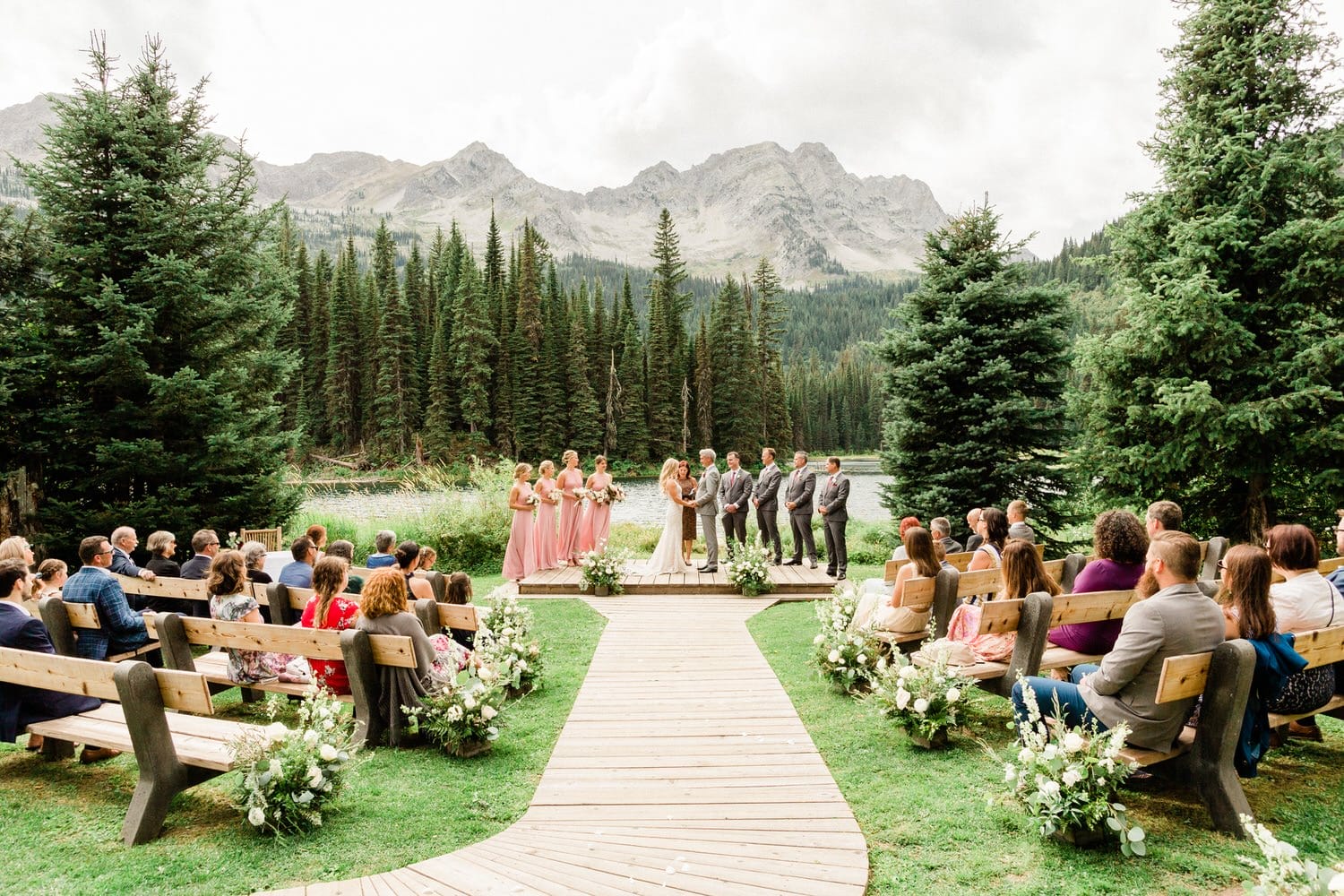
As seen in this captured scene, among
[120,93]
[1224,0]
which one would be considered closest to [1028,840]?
[1224,0]

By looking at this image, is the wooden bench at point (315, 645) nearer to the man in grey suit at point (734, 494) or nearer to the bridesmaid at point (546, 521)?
the bridesmaid at point (546, 521)

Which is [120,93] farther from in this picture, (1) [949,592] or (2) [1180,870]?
(2) [1180,870]

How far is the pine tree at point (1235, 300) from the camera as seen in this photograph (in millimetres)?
9984

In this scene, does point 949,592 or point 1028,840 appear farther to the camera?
point 949,592

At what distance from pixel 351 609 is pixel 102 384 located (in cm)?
785

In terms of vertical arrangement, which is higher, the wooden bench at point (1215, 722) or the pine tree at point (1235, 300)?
the pine tree at point (1235, 300)

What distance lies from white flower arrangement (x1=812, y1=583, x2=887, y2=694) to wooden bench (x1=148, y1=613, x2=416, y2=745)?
3654mm

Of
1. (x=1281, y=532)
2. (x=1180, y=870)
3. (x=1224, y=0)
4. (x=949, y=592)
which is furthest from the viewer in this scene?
(x=1224, y=0)

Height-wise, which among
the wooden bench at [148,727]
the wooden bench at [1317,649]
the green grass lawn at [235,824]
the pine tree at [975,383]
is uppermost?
the pine tree at [975,383]

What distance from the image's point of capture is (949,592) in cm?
610

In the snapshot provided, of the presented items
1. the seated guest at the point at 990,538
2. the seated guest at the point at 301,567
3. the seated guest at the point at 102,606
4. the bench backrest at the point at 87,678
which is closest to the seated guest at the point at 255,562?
the seated guest at the point at 301,567

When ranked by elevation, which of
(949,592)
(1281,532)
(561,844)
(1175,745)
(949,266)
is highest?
(949,266)

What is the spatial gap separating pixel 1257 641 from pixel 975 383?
33.6 ft

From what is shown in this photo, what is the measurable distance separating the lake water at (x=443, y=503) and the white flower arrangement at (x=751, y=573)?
13.0ft
